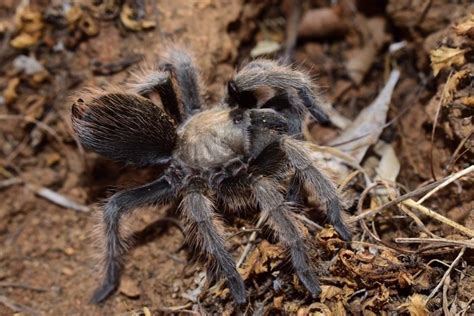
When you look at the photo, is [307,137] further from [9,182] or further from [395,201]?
[9,182]

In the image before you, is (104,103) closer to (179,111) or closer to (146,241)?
(179,111)

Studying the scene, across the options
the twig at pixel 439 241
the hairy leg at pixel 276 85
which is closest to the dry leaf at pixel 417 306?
the twig at pixel 439 241

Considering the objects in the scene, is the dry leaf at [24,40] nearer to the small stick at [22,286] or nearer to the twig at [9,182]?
the twig at [9,182]

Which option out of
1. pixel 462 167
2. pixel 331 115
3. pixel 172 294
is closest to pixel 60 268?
pixel 172 294

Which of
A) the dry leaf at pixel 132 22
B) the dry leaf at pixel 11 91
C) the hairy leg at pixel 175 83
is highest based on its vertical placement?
the dry leaf at pixel 132 22

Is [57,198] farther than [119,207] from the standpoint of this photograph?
Yes

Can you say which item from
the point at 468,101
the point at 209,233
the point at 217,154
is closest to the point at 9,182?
the point at 217,154
